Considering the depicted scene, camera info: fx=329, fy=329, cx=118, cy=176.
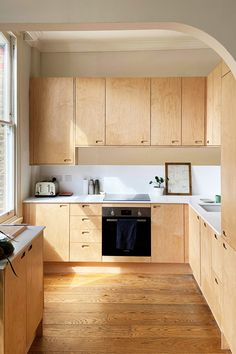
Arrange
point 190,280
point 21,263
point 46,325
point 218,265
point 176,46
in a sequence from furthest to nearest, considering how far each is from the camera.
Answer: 1. point 176,46
2. point 190,280
3. point 46,325
4. point 218,265
5. point 21,263

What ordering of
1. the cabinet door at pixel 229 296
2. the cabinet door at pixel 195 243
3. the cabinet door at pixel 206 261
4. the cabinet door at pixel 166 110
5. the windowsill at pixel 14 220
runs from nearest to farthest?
the cabinet door at pixel 229 296 → the cabinet door at pixel 206 261 → the cabinet door at pixel 195 243 → the windowsill at pixel 14 220 → the cabinet door at pixel 166 110

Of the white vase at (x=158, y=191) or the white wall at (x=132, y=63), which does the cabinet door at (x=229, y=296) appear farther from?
the white wall at (x=132, y=63)

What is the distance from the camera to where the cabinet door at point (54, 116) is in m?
4.24

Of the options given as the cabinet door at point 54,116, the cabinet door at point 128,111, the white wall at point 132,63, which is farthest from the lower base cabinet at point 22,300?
the white wall at point 132,63

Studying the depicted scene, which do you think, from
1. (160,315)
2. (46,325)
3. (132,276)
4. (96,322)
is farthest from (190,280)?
(46,325)

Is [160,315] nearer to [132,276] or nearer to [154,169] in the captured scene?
[132,276]

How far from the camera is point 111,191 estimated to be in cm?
460

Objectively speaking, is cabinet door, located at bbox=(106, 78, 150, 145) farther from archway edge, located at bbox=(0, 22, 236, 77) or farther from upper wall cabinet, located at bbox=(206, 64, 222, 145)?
archway edge, located at bbox=(0, 22, 236, 77)

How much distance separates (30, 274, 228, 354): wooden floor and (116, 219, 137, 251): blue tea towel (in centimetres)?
41

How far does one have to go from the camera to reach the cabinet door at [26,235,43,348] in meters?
2.25

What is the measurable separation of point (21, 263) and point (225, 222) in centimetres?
140

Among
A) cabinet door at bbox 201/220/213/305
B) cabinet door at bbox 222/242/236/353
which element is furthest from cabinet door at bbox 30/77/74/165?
cabinet door at bbox 222/242/236/353

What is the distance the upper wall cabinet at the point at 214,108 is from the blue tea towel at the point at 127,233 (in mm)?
1365

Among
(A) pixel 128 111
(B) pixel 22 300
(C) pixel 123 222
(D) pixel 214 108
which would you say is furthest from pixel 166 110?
(B) pixel 22 300
